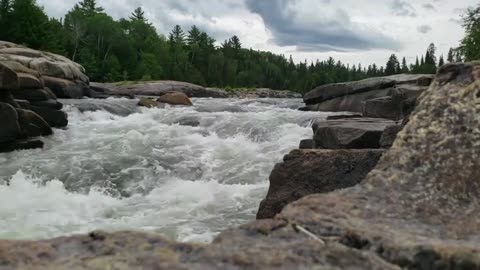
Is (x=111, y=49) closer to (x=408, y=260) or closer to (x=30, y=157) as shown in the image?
(x=30, y=157)

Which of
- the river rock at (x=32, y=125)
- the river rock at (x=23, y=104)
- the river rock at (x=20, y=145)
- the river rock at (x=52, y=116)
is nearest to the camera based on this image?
the river rock at (x=20, y=145)

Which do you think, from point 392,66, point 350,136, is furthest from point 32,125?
point 392,66

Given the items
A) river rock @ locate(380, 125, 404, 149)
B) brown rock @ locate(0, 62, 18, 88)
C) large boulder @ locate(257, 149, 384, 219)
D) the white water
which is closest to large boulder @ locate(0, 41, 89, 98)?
the white water

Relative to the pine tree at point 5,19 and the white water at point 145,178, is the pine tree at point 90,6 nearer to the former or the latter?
the pine tree at point 5,19

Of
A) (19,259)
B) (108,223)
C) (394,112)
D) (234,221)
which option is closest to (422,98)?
(19,259)

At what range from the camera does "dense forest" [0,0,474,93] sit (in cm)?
4869

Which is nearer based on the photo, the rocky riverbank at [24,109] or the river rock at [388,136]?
the river rock at [388,136]

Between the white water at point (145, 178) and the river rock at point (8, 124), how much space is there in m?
0.67

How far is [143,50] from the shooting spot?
80.9 m

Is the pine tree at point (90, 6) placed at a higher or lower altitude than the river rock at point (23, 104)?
higher

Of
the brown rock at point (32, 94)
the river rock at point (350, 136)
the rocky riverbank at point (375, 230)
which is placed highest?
the brown rock at point (32, 94)

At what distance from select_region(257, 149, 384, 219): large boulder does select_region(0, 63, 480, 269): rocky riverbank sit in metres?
2.00

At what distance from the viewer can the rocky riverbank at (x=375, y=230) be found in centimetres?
181

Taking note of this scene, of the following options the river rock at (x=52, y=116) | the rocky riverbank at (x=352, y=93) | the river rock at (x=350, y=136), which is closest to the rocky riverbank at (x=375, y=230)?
the river rock at (x=350, y=136)
